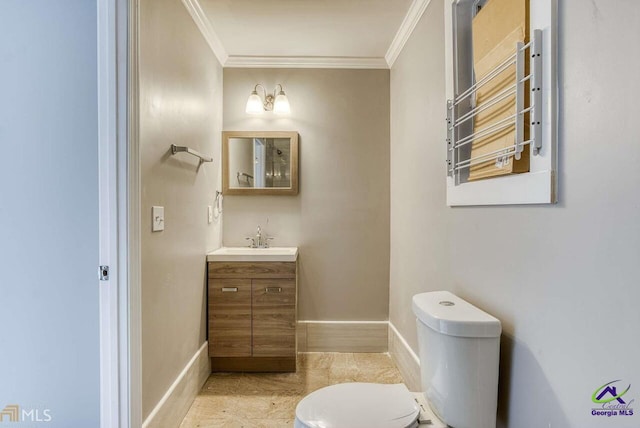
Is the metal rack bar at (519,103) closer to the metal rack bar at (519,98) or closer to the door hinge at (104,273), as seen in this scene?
the metal rack bar at (519,98)

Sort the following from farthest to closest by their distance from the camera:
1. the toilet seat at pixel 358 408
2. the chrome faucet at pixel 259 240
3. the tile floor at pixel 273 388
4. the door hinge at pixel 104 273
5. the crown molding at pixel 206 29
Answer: the chrome faucet at pixel 259 240
the crown molding at pixel 206 29
the tile floor at pixel 273 388
the door hinge at pixel 104 273
the toilet seat at pixel 358 408

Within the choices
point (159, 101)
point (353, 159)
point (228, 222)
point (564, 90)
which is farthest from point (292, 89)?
point (564, 90)

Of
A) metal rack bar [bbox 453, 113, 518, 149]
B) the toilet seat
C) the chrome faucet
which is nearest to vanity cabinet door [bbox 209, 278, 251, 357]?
the chrome faucet

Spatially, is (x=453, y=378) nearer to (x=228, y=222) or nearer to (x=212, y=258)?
(x=212, y=258)

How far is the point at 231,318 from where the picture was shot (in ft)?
7.59

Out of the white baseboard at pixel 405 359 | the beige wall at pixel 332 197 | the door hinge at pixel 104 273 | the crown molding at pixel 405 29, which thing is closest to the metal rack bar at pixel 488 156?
the crown molding at pixel 405 29

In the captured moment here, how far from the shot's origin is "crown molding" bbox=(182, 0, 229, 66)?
1.97 m

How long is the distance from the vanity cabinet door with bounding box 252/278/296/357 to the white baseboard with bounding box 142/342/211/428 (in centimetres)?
34

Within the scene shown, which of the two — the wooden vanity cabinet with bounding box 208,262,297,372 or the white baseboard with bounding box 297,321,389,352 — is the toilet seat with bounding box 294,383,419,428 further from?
the white baseboard with bounding box 297,321,389,352

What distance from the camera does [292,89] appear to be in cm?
276

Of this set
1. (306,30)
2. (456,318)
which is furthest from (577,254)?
(306,30)

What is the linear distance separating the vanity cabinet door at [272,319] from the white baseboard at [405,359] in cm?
75

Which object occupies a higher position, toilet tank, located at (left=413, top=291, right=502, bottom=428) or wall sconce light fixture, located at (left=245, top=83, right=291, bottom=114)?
wall sconce light fixture, located at (left=245, top=83, right=291, bottom=114)

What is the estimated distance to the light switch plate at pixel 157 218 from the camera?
59.7 inches
